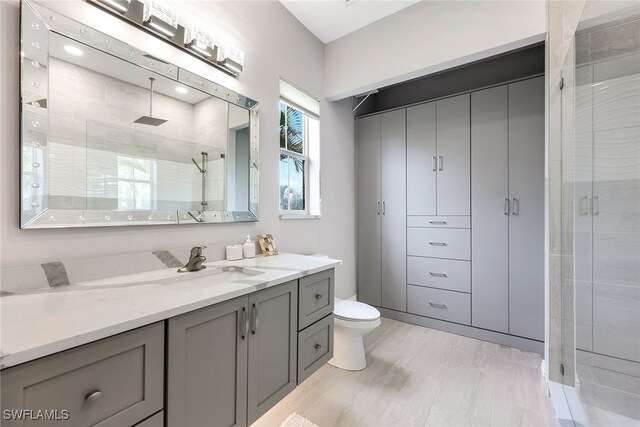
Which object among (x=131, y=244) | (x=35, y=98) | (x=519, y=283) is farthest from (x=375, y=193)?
(x=35, y=98)

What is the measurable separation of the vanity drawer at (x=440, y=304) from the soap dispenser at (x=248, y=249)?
184cm

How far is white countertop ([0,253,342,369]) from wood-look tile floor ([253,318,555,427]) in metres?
0.97

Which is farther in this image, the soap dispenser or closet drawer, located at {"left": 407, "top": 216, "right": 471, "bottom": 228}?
closet drawer, located at {"left": 407, "top": 216, "right": 471, "bottom": 228}

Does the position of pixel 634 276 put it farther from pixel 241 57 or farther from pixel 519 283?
pixel 241 57

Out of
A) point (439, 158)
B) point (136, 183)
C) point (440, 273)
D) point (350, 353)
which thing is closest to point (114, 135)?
point (136, 183)

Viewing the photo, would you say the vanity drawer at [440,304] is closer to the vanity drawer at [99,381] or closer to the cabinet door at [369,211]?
the cabinet door at [369,211]

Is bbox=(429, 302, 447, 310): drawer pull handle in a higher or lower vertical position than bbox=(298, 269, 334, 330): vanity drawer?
lower

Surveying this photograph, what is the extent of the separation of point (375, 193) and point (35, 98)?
2690 mm

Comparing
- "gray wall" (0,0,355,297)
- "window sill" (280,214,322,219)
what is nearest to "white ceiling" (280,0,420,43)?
"gray wall" (0,0,355,297)

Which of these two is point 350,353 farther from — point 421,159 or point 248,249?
point 421,159

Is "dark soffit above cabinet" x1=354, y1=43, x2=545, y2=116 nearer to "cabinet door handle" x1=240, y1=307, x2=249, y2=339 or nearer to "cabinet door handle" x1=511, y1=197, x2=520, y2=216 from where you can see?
"cabinet door handle" x1=511, y1=197, x2=520, y2=216

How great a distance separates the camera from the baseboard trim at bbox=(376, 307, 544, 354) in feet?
7.35

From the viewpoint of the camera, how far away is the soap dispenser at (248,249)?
1.73 meters

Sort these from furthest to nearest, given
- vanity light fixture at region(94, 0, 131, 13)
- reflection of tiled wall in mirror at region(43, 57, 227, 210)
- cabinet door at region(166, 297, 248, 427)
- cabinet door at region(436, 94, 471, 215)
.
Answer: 1. cabinet door at region(436, 94, 471, 215)
2. vanity light fixture at region(94, 0, 131, 13)
3. reflection of tiled wall in mirror at region(43, 57, 227, 210)
4. cabinet door at region(166, 297, 248, 427)
